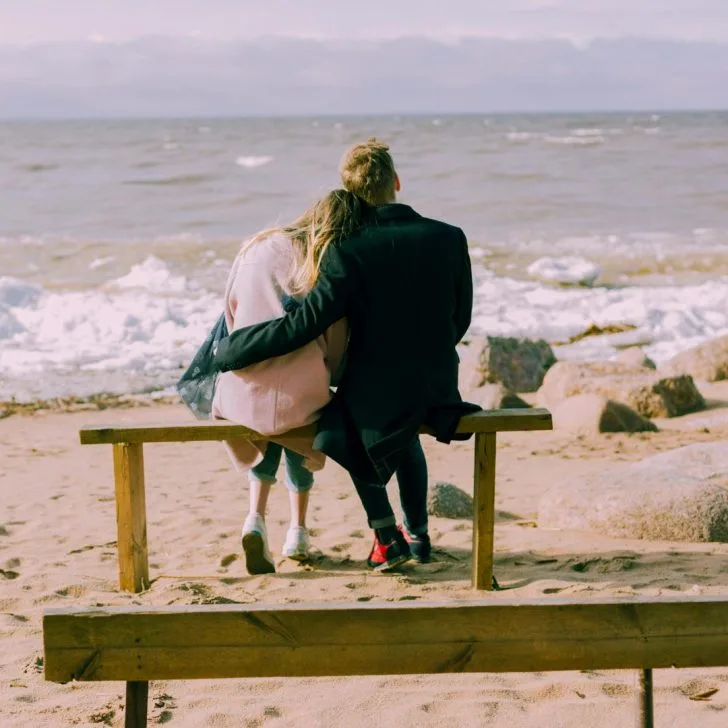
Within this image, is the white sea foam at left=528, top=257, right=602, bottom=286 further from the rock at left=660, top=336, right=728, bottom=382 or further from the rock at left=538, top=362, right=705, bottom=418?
the rock at left=538, top=362, right=705, bottom=418

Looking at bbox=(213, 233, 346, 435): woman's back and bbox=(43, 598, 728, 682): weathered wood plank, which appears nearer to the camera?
bbox=(43, 598, 728, 682): weathered wood plank

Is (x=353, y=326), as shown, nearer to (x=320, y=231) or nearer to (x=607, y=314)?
(x=320, y=231)

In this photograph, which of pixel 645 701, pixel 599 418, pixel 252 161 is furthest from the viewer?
pixel 252 161

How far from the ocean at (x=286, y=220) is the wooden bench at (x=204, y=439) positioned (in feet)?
3.70

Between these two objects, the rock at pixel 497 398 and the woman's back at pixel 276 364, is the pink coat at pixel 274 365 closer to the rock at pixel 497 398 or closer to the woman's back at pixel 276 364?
the woman's back at pixel 276 364

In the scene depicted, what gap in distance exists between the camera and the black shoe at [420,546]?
4.86 meters

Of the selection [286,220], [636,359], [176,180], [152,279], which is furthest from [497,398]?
[176,180]

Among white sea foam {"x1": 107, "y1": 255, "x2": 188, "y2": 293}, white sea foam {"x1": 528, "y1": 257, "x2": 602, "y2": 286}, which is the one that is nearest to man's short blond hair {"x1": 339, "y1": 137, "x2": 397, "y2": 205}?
white sea foam {"x1": 107, "y1": 255, "x2": 188, "y2": 293}

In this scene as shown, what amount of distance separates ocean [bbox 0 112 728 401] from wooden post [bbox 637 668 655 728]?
253 cm

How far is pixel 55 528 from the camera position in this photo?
586 centimetres

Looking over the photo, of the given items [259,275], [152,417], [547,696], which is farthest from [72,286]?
[547,696]

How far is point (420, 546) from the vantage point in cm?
489

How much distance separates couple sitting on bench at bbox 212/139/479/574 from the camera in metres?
4.18

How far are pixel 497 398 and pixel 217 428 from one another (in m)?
5.06
